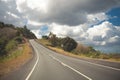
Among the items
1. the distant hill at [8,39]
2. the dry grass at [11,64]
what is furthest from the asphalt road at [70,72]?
the distant hill at [8,39]

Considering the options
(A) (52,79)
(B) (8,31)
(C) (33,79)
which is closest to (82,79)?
(A) (52,79)

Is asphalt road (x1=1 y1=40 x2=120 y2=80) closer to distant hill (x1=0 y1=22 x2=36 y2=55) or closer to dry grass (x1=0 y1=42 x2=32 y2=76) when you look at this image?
dry grass (x1=0 y1=42 x2=32 y2=76)

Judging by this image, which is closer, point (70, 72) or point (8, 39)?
point (70, 72)

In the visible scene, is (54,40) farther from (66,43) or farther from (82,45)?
(82,45)

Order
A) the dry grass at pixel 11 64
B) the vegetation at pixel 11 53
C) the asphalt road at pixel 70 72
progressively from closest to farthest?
the asphalt road at pixel 70 72 → the dry grass at pixel 11 64 → the vegetation at pixel 11 53

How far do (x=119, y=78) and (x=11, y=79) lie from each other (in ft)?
21.8

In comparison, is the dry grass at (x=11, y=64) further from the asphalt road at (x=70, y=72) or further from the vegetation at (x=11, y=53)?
the asphalt road at (x=70, y=72)

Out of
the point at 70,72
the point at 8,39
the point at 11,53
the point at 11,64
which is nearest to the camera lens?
the point at 70,72

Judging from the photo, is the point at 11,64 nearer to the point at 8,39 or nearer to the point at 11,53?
the point at 11,53

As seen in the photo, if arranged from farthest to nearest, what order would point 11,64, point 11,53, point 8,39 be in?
1. point 8,39
2. point 11,53
3. point 11,64

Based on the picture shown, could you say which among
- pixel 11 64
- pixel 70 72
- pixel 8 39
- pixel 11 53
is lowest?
pixel 11 53

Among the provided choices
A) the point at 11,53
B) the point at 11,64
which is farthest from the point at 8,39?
the point at 11,64

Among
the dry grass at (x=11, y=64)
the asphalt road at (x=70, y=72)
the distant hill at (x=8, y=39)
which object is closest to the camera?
the asphalt road at (x=70, y=72)

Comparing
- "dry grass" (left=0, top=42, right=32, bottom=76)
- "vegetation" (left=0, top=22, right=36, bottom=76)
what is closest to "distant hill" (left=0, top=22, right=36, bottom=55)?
"vegetation" (left=0, top=22, right=36, bottom=76)
